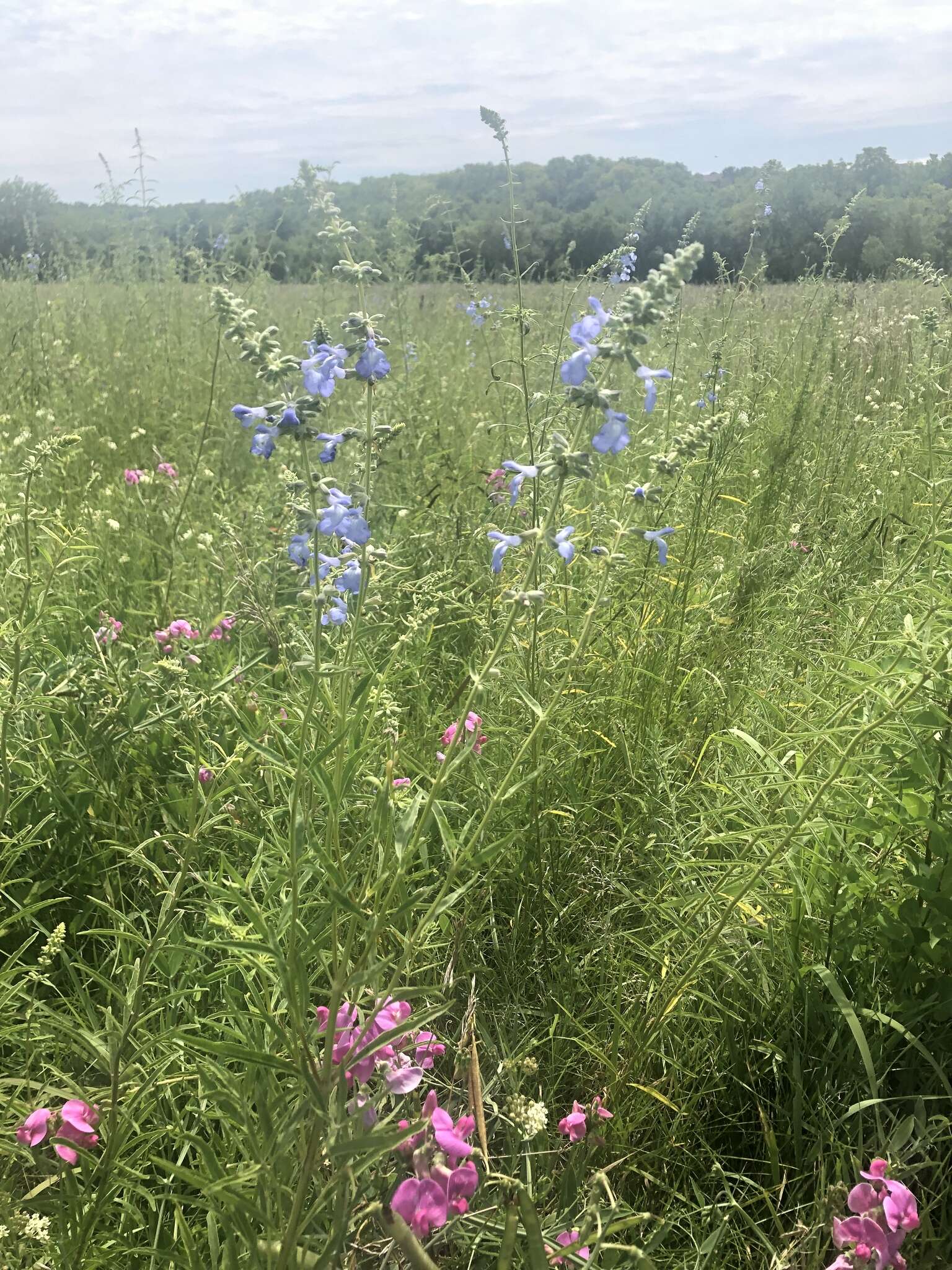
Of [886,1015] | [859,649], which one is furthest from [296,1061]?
[859,649]

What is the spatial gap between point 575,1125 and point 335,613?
1.02 meters

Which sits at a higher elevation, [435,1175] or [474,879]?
[474,879]

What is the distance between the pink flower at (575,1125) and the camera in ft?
4.60

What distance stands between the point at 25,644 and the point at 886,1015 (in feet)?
7.12

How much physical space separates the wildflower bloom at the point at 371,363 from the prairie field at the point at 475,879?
2cm

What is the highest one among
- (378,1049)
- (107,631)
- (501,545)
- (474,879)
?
(501,545)

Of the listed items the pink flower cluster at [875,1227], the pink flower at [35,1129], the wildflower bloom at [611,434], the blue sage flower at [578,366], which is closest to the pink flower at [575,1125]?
the pink flower cluster at [875,1227]

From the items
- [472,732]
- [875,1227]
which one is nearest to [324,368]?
[472,732]

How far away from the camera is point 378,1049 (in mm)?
1176

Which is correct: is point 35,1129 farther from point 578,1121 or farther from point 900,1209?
point 900,1209

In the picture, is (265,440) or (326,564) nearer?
(265,440)

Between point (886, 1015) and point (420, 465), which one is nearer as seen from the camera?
point (886, 1015)

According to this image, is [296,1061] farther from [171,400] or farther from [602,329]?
[171,400]

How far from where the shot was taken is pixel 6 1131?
1354 millimetres
